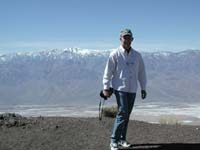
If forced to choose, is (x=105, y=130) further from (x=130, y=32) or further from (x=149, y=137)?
(x=130, y=32)

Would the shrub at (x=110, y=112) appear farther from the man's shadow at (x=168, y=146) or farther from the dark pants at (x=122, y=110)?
the dark pants at (x=122, y=110)

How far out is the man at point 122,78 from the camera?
737cm

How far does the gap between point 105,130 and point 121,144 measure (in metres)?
1.79

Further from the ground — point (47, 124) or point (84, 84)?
point (47, 124)

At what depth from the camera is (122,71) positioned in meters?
7.44

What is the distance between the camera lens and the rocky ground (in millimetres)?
8000

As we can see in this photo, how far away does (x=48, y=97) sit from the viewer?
536 ft

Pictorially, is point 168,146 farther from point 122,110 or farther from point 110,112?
point 110,112

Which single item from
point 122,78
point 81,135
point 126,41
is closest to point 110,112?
point 81,135

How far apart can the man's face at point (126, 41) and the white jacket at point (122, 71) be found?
2.8 inches

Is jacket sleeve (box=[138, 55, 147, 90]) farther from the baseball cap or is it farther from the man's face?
the baseball cap

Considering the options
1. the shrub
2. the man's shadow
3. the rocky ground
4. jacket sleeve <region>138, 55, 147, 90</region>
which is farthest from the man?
the shrub

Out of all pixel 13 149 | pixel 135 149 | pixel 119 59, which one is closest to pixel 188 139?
pixel 135 149

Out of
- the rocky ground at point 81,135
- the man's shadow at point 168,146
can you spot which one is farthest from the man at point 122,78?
the rocky ground at point 81,135
